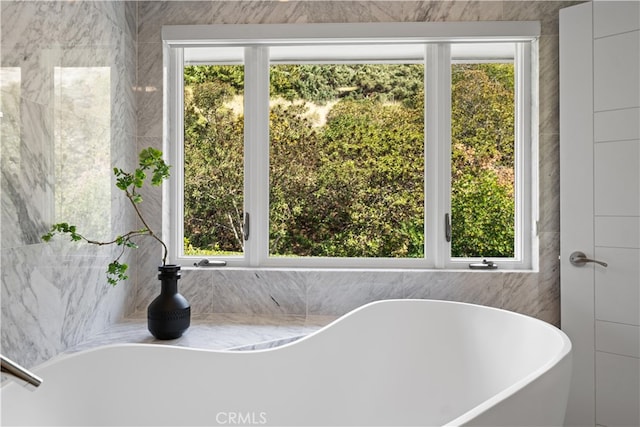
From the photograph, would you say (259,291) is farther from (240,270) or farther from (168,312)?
(168,312)

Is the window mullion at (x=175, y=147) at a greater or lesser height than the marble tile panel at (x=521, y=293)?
greater

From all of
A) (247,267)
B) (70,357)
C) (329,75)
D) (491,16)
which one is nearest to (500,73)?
(491,16)

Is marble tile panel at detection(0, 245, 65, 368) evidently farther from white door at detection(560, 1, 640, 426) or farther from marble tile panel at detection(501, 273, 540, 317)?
white door at detection(560, 1, 640, 426)

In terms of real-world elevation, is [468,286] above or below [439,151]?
below

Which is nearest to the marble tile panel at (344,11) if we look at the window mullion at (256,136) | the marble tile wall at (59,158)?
the window mullion at (256,136)

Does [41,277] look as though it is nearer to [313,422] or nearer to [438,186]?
[313,422]

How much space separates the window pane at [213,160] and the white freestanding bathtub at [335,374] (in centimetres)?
75

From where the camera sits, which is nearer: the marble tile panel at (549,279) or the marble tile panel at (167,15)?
the marble tile panel at (549,279)

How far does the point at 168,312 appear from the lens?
167cm

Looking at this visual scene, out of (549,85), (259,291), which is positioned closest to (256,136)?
(259,291)

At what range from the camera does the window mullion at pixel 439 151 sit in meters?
2.08

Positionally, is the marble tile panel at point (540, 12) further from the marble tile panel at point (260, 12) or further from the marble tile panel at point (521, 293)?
the marble tile panel at point (521, 293)

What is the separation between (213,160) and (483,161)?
55.5 inches

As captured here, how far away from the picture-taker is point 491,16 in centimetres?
200
